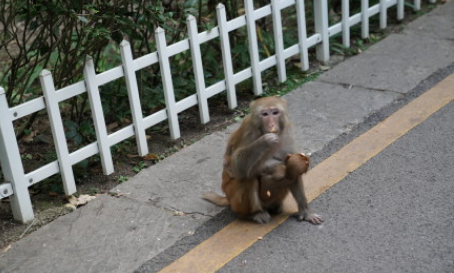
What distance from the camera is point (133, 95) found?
543 centimetres

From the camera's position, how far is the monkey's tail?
15.6ft

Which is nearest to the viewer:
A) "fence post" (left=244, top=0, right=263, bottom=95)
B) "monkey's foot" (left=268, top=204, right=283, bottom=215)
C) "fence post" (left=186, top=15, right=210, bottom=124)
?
"monkey's foot" (left=268, top=204, right=283, bottom=215)

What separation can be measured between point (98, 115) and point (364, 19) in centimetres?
353

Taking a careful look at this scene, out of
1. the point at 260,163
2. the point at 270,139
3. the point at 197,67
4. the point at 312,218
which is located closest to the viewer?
the point at 270,139

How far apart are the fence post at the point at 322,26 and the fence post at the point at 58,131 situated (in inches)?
124

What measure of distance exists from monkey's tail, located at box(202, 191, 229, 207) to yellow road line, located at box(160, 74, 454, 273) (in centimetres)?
18

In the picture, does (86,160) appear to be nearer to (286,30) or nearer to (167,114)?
(167,114)

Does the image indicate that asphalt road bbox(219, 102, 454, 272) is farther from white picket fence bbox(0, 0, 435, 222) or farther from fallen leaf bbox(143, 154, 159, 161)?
white picket fence bbox(0, 0, 435, 222)

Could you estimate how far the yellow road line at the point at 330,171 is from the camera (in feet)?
14.0

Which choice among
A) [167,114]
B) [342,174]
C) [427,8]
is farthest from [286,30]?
[342,174]

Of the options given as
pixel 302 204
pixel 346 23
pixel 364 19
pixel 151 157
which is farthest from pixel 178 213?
pixel 364 19

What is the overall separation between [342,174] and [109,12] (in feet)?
6.92

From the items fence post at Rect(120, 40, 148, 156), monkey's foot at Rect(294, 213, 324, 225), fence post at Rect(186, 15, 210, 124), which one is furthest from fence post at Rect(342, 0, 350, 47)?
monkey's foot at Rect(294, 213, 324, 225)

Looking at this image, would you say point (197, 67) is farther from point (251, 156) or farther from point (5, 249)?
point (5, 249)
